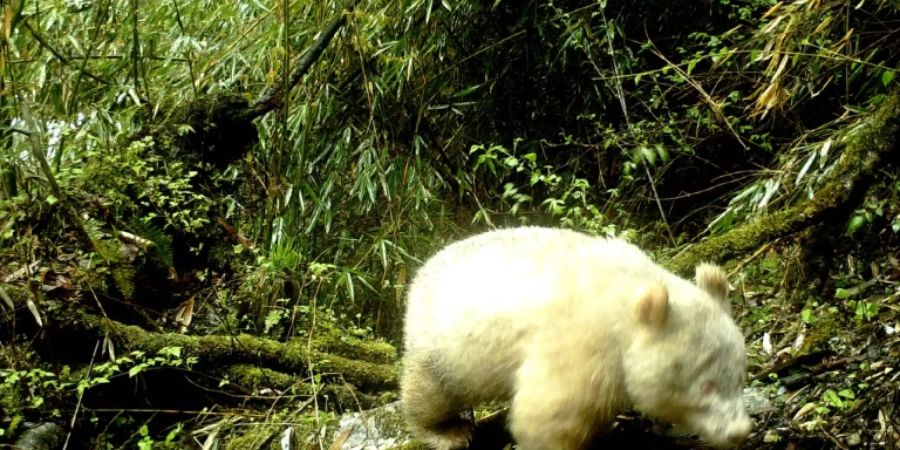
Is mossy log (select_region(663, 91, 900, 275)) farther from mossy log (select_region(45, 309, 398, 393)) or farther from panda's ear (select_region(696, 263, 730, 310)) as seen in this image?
mossy log (select_region(45, 309, 398, 393))

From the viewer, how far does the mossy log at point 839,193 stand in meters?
3.16

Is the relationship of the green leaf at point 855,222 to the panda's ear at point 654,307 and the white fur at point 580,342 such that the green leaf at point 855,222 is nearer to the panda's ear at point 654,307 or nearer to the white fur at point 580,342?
the white fur at point 580,342

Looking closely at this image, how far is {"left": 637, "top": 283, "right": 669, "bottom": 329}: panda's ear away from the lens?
98.7 inches

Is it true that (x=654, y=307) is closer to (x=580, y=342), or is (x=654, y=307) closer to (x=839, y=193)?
(x=580, y=342)

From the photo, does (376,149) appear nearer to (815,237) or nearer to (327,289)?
(327,289)

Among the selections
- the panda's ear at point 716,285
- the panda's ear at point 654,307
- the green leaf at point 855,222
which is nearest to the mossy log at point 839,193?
the green leaf at point 855,222

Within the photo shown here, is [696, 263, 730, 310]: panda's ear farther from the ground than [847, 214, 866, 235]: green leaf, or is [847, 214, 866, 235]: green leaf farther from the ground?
[696, 263, 730, 310]: panda's ear

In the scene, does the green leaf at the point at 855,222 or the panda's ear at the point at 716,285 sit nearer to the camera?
the panda's ear at the point at 716,285

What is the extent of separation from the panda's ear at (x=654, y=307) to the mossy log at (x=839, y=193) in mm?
994

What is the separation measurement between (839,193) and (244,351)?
124 inches

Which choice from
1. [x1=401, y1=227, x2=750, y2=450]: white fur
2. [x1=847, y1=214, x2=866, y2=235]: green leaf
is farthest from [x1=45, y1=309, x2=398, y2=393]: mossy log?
[x1=847, y1=214, x2=866, y2=235]: green leaf

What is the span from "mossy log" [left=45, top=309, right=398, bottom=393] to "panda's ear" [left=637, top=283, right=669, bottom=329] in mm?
1968

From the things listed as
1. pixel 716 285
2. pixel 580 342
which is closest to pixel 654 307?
pixel 580 342

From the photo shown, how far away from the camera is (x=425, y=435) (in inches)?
126
